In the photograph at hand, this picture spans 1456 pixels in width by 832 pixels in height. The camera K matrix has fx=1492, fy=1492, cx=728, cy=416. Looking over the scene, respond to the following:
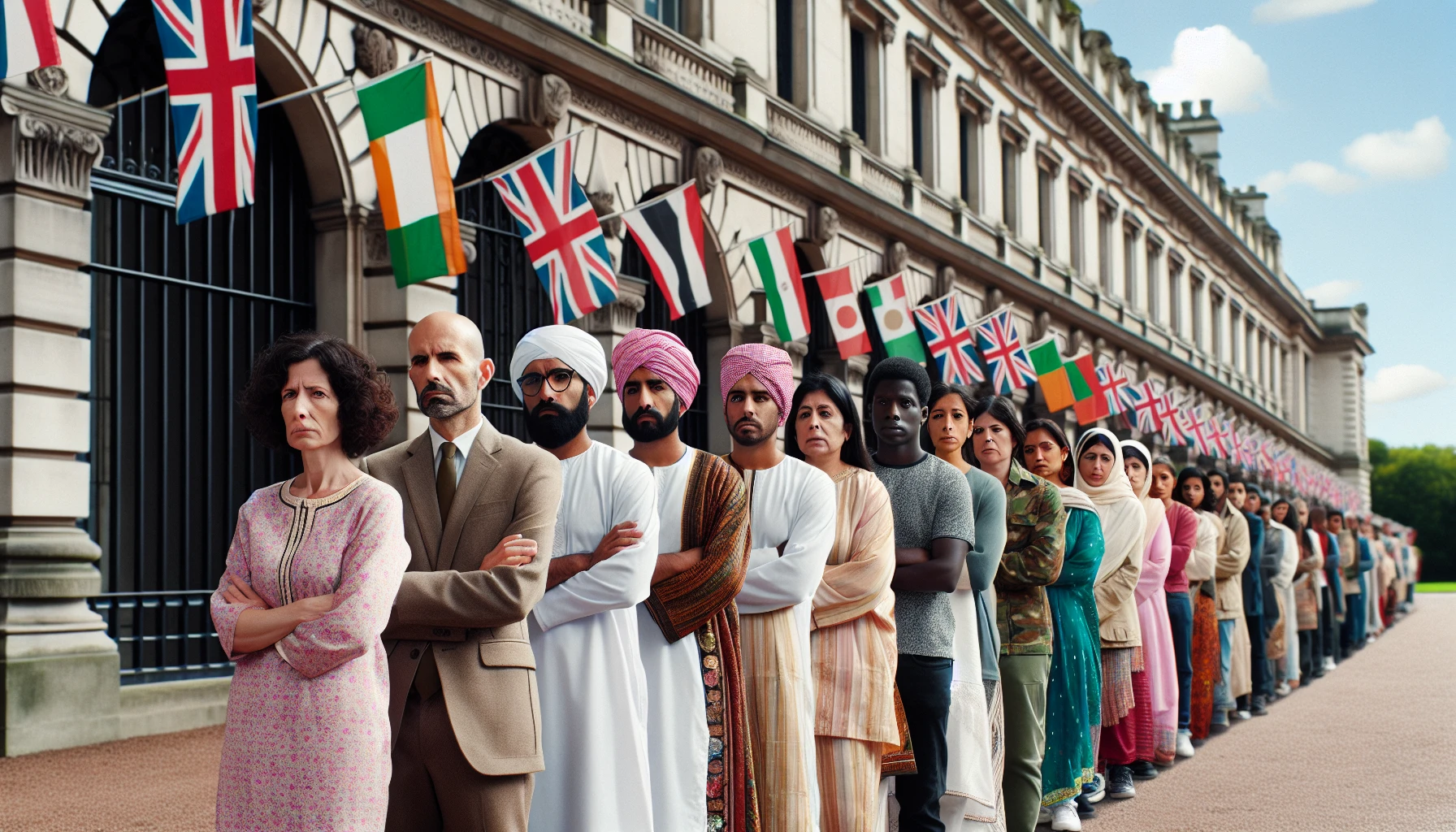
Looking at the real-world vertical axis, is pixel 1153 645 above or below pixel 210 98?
below

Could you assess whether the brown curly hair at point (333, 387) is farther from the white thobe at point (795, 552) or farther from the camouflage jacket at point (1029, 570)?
the camouflage jacket at point (1029, 570)

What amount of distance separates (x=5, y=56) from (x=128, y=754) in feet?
13.6

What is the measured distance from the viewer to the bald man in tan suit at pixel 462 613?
3.60m

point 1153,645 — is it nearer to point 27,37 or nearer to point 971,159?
point 27,37

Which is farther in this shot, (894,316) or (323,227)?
(894,316)

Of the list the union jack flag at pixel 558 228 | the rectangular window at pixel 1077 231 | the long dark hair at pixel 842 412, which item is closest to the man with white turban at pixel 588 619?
the long dark hair at pixel 842 412

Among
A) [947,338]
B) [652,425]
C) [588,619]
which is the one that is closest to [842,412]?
[652,425]

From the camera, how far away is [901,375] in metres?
5.86

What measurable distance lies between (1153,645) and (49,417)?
7301mm

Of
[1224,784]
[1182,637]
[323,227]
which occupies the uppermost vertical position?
[323,227]

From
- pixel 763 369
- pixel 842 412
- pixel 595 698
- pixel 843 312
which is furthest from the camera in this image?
pixel 843 312

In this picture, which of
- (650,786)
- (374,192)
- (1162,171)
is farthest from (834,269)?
(1162,171)

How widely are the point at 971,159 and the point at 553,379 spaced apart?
25518mm

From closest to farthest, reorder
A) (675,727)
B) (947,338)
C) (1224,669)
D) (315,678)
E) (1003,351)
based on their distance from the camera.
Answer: (315,678) < (675,727) < (1224,669) < (947,338) < (1003,351)
